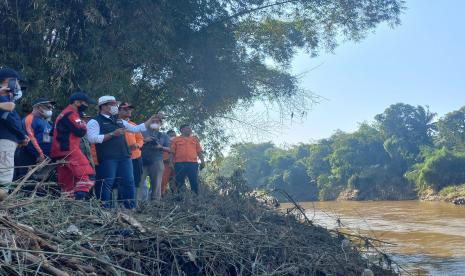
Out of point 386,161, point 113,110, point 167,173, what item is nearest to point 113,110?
point 113,110

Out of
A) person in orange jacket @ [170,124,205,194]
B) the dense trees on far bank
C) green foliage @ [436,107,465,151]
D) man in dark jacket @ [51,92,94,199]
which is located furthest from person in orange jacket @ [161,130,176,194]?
green foliage @ [436,107,465,151]

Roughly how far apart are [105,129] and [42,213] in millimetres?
2197

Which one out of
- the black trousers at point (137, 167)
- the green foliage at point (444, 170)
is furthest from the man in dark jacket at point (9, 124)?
the green foliage at point (444, 170)

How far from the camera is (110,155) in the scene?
228 inches

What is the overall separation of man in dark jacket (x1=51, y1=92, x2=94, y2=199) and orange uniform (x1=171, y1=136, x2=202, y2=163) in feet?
10.2

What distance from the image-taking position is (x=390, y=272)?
5.73 m

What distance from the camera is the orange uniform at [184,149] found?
8.45 m

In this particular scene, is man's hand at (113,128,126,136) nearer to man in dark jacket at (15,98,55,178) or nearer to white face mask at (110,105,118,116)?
white face mask at (110,105,118,116)

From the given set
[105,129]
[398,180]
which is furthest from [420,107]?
[105,129]

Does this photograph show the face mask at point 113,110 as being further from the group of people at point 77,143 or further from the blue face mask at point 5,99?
the blue face mask at point 5,99

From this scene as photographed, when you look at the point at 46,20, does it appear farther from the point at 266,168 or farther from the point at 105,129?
the point at 266,168

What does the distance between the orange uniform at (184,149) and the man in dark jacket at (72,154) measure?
10.2ft

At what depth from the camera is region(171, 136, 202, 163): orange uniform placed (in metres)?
8.45

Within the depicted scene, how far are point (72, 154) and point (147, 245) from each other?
1.79 m
